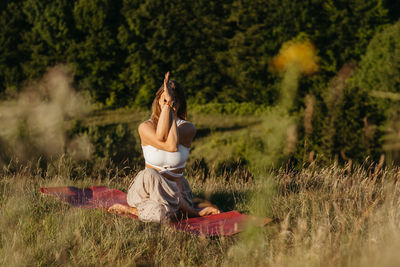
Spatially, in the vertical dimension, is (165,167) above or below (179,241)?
above

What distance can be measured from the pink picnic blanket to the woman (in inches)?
6.6

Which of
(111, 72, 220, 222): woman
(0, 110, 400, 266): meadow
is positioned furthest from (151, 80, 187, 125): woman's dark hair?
(0, 110, 400, 266): meadow

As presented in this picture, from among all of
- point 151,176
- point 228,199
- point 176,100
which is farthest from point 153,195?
point 228,199

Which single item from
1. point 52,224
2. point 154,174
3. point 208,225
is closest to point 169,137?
point 154,174

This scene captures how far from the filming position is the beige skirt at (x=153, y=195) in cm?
410

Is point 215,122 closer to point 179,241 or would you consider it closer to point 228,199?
point 228,199

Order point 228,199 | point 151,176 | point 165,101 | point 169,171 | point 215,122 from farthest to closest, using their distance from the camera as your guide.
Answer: point 215,122, point 228,199, point 169,171, point 165,101, point 151,176

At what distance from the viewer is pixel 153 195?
4.23 meters

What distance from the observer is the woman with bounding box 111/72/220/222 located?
4.22m

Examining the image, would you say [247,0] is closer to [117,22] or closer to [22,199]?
[117,22]

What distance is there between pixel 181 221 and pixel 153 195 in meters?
0.36

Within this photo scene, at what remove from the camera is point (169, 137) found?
4332 mm

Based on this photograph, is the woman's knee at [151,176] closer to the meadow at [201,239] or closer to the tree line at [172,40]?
the meadow at [201,239]

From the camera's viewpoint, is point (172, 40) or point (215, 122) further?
point (172, 40)
